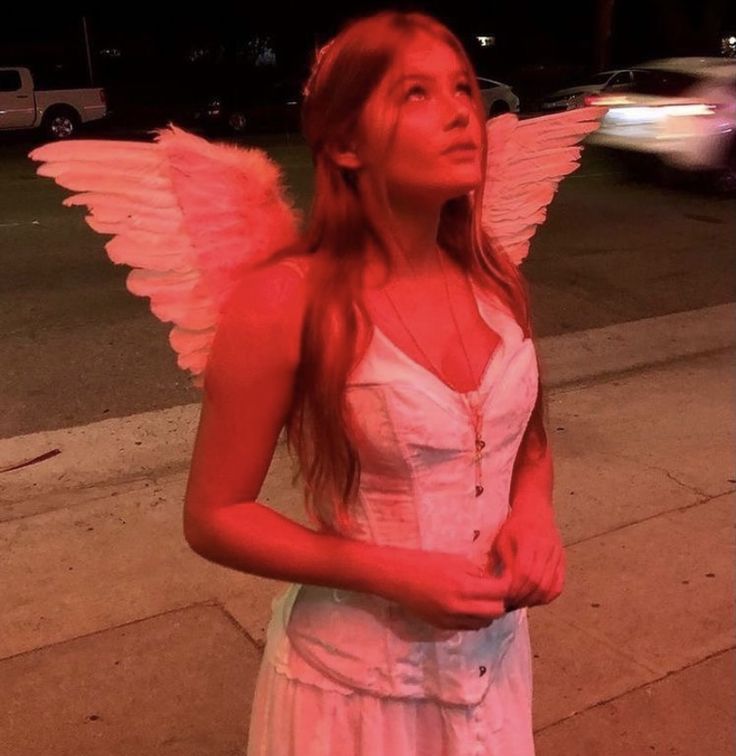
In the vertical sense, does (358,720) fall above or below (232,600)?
above

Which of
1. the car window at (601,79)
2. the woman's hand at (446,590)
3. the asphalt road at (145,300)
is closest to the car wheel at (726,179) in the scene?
the asphalt road at (145,300)

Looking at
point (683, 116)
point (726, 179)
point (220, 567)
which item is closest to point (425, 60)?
point (220, 567)

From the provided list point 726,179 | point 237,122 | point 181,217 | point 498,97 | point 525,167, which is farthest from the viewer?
point 237,122

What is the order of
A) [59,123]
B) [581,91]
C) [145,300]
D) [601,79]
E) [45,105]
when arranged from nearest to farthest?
1. [145,300]
2. [581,91]
3. [601,79]
4. [45,105]
5. [59,123]

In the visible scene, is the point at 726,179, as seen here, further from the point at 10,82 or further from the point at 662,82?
the point at 10,82

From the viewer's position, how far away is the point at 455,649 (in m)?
1.38

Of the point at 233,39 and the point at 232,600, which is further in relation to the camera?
the point at 233,39

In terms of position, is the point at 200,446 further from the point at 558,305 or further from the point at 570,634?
the point at 558,305

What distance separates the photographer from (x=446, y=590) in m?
1.22

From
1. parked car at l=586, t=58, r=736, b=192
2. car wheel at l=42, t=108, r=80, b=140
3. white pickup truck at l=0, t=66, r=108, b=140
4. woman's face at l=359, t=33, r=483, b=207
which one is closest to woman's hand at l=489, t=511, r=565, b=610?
woman's face at l=359, t=33, r=483, b=207

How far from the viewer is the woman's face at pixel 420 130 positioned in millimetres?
1240

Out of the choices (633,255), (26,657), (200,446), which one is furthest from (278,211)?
(633,255)

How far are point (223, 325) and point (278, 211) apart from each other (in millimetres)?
240

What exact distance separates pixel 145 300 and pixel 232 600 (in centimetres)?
441
